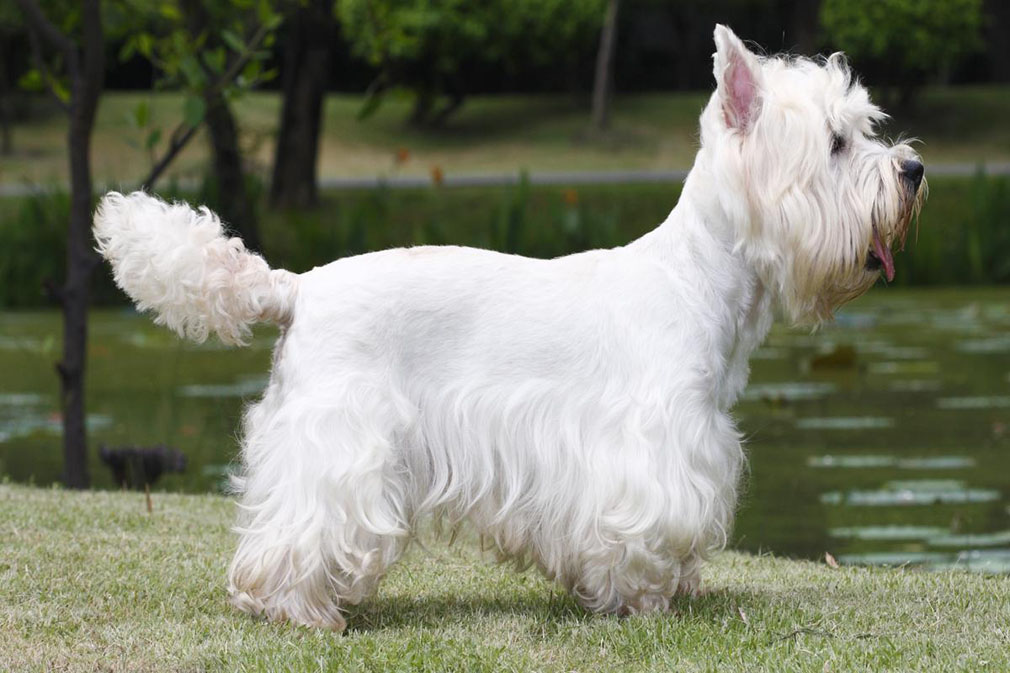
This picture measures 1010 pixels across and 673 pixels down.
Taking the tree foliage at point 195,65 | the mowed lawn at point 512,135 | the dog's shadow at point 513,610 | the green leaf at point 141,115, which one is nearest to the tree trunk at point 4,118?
the mowed lawn at point 512,135

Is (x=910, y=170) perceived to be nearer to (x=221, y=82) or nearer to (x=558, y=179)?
(x=221, y=82)

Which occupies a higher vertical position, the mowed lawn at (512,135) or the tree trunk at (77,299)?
the tree trunk at (77,299)

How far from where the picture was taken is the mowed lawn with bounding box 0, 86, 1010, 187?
30141 mm

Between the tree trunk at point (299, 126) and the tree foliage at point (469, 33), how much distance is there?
10723 millimetres

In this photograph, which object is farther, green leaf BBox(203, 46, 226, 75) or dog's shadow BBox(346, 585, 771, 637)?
green leaf BBox(203, 46, 226, 75)

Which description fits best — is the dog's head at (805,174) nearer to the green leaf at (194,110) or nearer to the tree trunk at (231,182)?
the green leaf at (194,110)

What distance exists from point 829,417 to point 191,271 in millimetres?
6806

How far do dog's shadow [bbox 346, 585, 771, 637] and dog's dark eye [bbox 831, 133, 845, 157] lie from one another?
1450 mm

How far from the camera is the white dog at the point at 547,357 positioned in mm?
4625

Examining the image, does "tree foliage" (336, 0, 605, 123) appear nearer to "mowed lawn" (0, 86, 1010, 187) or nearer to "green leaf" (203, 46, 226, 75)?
Result: "mowed lawn" (0, 86, 1010, 187)

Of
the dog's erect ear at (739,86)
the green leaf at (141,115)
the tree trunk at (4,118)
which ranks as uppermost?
the dog's erect ear at (739,86)

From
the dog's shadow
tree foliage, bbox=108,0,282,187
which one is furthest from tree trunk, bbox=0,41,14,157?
the dog's shadow

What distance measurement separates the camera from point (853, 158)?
187 inches

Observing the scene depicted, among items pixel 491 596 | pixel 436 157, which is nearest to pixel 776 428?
pixel 491 596
